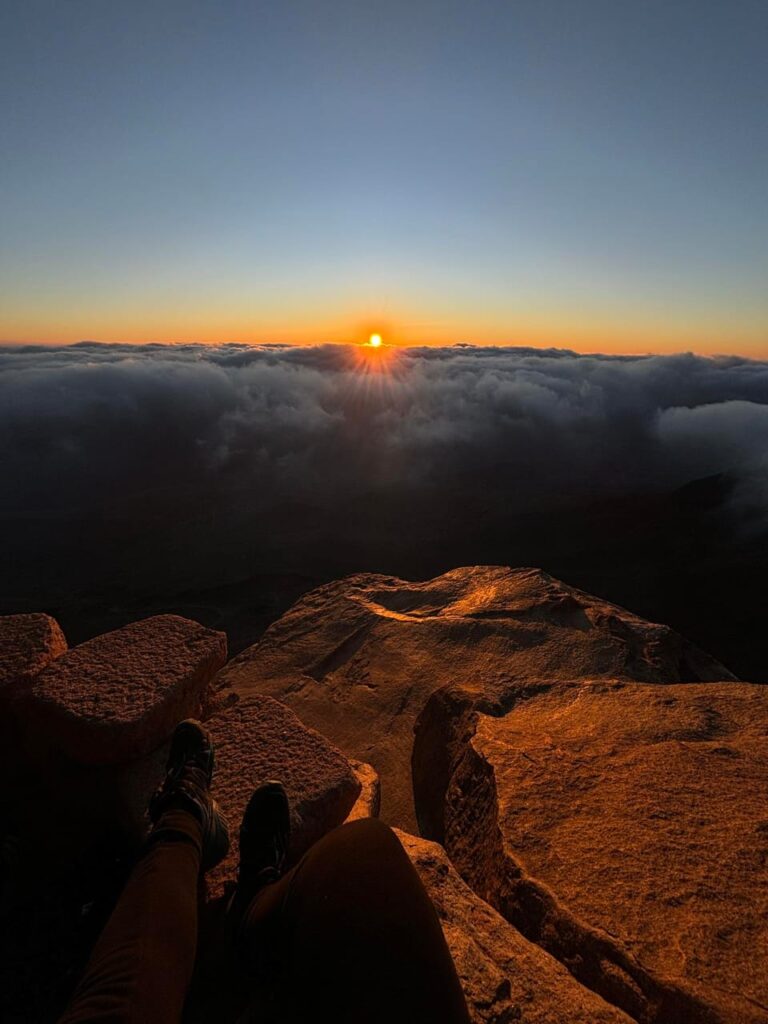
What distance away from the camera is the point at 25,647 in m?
2.74

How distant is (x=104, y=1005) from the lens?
112cm

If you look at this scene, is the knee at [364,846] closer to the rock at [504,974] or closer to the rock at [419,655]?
the rock at [504,974]

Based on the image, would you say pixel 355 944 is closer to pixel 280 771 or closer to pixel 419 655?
pixel 280 771

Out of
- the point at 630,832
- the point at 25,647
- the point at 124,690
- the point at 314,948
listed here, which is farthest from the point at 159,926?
the point at 25,647

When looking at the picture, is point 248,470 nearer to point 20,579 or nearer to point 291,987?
point 20,579

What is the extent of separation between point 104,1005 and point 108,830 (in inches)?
49.7

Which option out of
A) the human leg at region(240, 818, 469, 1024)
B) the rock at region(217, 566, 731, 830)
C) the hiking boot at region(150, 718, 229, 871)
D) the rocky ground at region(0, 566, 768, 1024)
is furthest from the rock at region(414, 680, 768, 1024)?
the hiking boot at region(150, 718, 229, 871)

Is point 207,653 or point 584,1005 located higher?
point 207,653

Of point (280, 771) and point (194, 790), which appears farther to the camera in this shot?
point (280, 771)

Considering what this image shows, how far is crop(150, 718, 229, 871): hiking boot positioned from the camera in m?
1.89

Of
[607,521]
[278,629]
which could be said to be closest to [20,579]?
[278,629]

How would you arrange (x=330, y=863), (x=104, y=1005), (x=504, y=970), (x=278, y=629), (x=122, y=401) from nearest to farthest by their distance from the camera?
(x=104, y=1005) < (x=330, y=863) < (x=504, y=970) < (x=278, y=629) < (x=122, y=401)

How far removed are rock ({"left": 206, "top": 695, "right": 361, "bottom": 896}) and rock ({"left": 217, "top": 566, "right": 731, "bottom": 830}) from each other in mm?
814

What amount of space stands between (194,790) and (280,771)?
0.48 m
